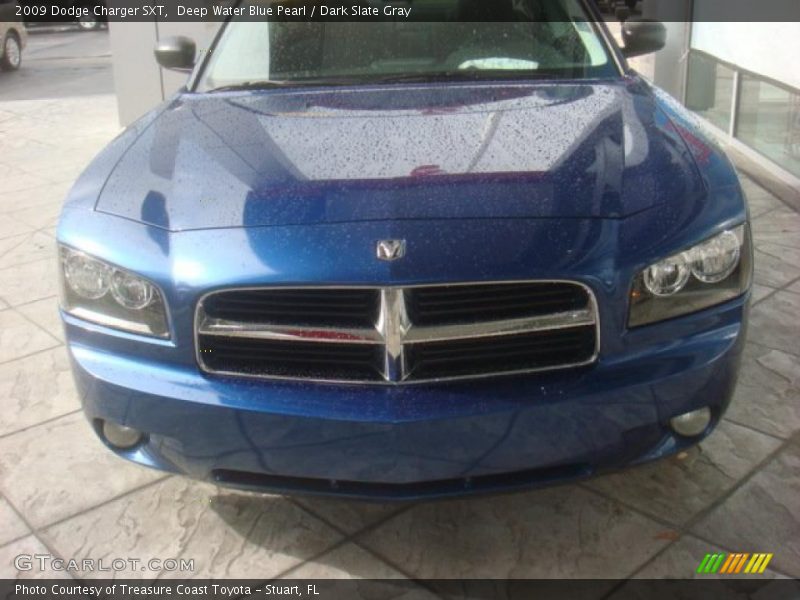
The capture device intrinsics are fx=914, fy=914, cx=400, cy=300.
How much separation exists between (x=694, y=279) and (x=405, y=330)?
32.1 inches

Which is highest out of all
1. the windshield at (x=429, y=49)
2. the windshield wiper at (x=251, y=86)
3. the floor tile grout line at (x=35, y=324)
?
the windshield at (x=429, y=49)

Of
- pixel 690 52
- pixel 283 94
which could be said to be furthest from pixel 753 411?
pixel 690 52

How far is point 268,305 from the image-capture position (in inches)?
92.8

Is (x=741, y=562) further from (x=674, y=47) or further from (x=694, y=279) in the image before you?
(x=674, y=47)

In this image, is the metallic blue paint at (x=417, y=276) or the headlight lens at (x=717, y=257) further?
the headlight lens at (x=717, y=257)

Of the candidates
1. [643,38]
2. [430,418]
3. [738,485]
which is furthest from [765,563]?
[643,38]

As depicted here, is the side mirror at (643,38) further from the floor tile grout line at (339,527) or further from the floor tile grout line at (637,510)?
the floor tile grout line at (339,527)

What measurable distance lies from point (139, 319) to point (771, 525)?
1.94 m

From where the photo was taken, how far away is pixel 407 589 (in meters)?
2.56

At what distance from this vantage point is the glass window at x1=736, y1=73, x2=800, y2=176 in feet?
20.0

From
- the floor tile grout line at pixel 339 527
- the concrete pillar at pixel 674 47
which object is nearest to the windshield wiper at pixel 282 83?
the floor tile grout line at pixel 339 527

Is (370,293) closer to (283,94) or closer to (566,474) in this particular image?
(566,474)

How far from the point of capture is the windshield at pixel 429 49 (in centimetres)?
350

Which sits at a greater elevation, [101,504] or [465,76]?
[465,76]
